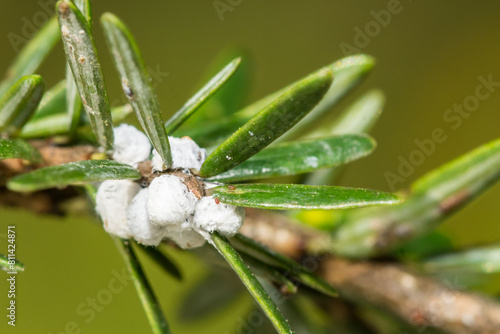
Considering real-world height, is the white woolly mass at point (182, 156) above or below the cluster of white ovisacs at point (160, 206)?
above

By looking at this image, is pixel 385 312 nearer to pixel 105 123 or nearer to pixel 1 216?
pixel 105 123

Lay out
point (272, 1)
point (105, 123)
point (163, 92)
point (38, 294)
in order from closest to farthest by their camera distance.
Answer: point (105, 123), point (38, 294), point (163, 92), point (272, 1)

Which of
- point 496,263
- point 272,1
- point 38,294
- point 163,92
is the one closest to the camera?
point 496,263

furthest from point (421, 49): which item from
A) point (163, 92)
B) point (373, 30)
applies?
point (163, 92)

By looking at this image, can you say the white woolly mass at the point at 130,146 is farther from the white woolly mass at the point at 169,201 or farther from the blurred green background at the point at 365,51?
the blurred green background at the point at 365,51

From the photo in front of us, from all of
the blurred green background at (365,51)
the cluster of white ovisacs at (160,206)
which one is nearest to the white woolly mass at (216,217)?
the cluster of white ovisacs at (160,206)

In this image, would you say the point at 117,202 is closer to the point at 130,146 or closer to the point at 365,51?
the point at 130,146

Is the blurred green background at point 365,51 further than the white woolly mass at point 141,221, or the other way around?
the blurred green background at point 365,51
